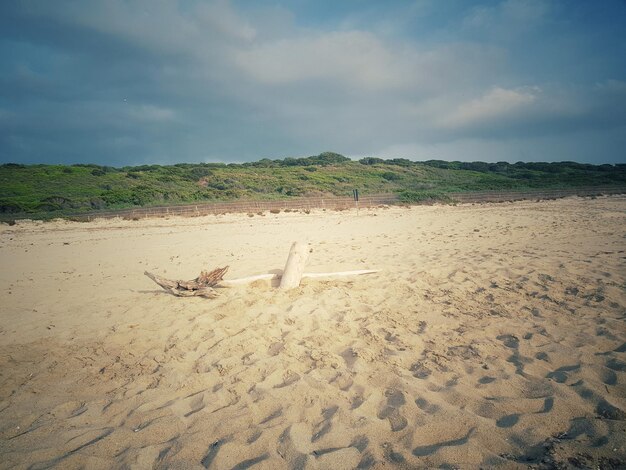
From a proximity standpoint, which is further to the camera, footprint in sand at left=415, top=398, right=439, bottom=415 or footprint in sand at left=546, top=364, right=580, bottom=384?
footprint in sand at left=546, top=364, right=580, bottom=384

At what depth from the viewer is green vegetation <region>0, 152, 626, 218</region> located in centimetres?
3247

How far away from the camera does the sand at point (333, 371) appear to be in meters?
2.19

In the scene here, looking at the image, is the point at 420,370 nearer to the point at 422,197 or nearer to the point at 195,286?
the point at 195,286

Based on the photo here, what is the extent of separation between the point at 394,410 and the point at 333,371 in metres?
0.81

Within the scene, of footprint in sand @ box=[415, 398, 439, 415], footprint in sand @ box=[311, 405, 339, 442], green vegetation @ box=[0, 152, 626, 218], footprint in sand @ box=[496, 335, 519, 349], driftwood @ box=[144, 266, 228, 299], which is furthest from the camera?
green vegetation @ box=[0, 152, 626, 218]

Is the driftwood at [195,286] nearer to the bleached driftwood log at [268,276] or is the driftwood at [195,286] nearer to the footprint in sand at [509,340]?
the bleached driftwood log at [268,276]

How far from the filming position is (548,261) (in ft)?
21.1

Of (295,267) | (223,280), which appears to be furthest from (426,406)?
(223,280)

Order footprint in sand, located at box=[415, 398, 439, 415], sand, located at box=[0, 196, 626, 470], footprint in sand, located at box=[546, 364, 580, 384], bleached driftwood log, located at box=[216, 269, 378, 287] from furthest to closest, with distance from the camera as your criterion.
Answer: bleached driftwood log, located at box=[216, 269, 378, 287] → footprint in sand, located at box=[546, 364, 580, 384] → footprint in sand, located at box=[415, 398, 439, 415] → sand, located at box=[0, 196, 626, 470]

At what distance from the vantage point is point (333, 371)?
3.21 m

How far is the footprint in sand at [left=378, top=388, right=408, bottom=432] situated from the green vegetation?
101ft

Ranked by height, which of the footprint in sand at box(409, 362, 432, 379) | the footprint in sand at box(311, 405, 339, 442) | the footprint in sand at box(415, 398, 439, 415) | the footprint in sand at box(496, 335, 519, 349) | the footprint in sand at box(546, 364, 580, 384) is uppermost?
the footprint in sand at box(546, 364, 580, 384)

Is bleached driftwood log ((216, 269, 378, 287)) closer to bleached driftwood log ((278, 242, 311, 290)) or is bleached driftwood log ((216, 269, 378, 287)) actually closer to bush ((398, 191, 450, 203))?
bleached driftwood log ((278, 242, 311, 290))

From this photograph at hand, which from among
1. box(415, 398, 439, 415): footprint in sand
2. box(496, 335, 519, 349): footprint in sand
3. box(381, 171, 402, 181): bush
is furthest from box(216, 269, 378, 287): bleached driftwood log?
box(381, 171, 402, 181): bush
